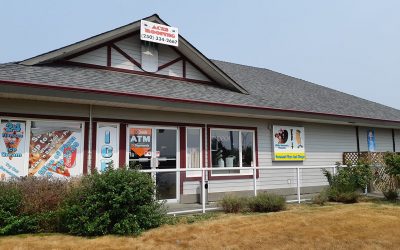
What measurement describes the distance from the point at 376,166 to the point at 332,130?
9.78 ft

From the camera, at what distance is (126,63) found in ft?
38.1

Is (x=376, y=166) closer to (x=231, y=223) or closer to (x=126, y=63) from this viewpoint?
(x=231, y=223)

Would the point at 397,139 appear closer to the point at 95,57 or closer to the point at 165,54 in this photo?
the point at 165,54

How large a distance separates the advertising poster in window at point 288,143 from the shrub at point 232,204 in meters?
4.33

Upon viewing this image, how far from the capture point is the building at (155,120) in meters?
8.89

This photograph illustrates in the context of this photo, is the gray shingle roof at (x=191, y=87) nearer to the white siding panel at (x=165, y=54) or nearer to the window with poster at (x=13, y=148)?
the white siding panel at (x=165, y=54)

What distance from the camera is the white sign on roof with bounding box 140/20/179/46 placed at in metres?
11.6

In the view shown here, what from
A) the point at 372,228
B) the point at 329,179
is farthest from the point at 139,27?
the point at 372,228

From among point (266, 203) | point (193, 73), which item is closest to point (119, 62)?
point (193, 73)

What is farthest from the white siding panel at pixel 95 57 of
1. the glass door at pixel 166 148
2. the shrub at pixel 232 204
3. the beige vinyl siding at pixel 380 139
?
the beige vinyl siding at pixel 380 139

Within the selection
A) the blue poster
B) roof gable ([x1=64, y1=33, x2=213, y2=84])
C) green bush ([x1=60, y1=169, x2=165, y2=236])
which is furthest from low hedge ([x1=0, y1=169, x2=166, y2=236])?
the blue poster

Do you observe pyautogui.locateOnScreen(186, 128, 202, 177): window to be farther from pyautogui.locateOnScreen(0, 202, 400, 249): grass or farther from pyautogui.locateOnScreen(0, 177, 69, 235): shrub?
pyautogui.locateOnScreen(0, 177, 69, 235): shrub

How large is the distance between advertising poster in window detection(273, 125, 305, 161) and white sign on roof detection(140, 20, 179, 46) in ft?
16.2

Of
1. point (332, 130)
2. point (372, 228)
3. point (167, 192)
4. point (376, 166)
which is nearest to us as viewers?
point (372, 228)
